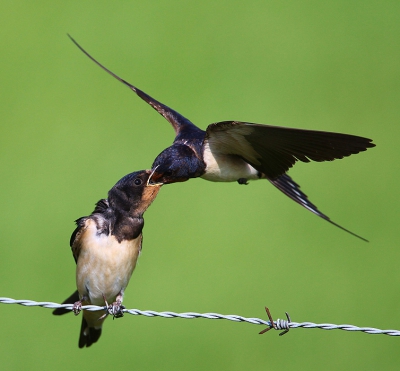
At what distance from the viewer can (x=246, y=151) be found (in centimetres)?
450

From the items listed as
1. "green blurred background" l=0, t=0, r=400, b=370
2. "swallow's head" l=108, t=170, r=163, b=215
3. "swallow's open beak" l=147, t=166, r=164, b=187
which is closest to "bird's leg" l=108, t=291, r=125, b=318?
"swallow's head" l=108, t=170, r=163, b=215

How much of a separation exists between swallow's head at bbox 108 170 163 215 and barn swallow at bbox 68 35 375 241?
0.39 feet

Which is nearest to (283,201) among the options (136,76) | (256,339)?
(256,339)

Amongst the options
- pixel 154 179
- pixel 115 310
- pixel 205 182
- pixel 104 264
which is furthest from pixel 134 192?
pixel 205 182

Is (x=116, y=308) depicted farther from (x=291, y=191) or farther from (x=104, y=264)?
(x=291, y=191)

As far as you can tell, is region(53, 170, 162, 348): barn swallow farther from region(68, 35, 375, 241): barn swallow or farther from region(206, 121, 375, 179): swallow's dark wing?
region(206, 121, 375, 179): swallow's dark wing

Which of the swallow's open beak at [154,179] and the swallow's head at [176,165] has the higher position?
the swallow's head at [176,165]

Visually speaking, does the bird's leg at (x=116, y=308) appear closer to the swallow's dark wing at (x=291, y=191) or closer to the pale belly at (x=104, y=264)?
the pale belly at (x=104, y=264)

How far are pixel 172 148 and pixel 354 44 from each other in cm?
493

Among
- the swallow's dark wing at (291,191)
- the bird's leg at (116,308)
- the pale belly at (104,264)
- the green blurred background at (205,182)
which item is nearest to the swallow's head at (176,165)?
the pale belly at (104,264)

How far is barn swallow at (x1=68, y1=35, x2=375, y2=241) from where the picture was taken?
3.84 m

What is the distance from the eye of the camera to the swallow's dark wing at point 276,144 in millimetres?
3748

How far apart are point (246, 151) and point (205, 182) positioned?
3065mm

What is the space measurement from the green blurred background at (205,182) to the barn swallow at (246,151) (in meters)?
1.78
